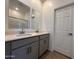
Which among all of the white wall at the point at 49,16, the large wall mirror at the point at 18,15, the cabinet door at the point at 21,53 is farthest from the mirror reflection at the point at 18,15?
the white wall at the point at 49,16

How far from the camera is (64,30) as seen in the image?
3381 millimetres

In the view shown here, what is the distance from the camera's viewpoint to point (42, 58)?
116 inches

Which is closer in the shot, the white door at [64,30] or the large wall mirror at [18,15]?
the large wall mirror at [18,15]

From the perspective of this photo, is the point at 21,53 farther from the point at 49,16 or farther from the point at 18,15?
the point at 49,16

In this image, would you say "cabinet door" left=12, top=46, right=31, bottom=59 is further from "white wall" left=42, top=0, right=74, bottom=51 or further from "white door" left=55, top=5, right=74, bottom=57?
"white wall" left=42, top=0, right=74, bottom=51

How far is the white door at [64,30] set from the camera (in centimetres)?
304

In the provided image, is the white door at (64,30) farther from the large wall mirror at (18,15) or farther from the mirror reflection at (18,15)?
the mirror reflection at (18,15)

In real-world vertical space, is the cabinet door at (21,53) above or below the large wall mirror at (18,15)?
below

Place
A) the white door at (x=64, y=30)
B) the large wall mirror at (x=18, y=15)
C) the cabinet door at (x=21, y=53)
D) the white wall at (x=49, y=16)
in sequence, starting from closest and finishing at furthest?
1. the cabinet door at (x=21, y=53)
2. the large wall mirror at (x=18, y=15)
3. the white door at (x=64, y=30)
4. the white wall at (x=49, y=16)

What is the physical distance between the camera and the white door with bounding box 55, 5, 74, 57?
304cm

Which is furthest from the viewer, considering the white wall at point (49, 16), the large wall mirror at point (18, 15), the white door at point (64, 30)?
the white wall at point (49, 16)
